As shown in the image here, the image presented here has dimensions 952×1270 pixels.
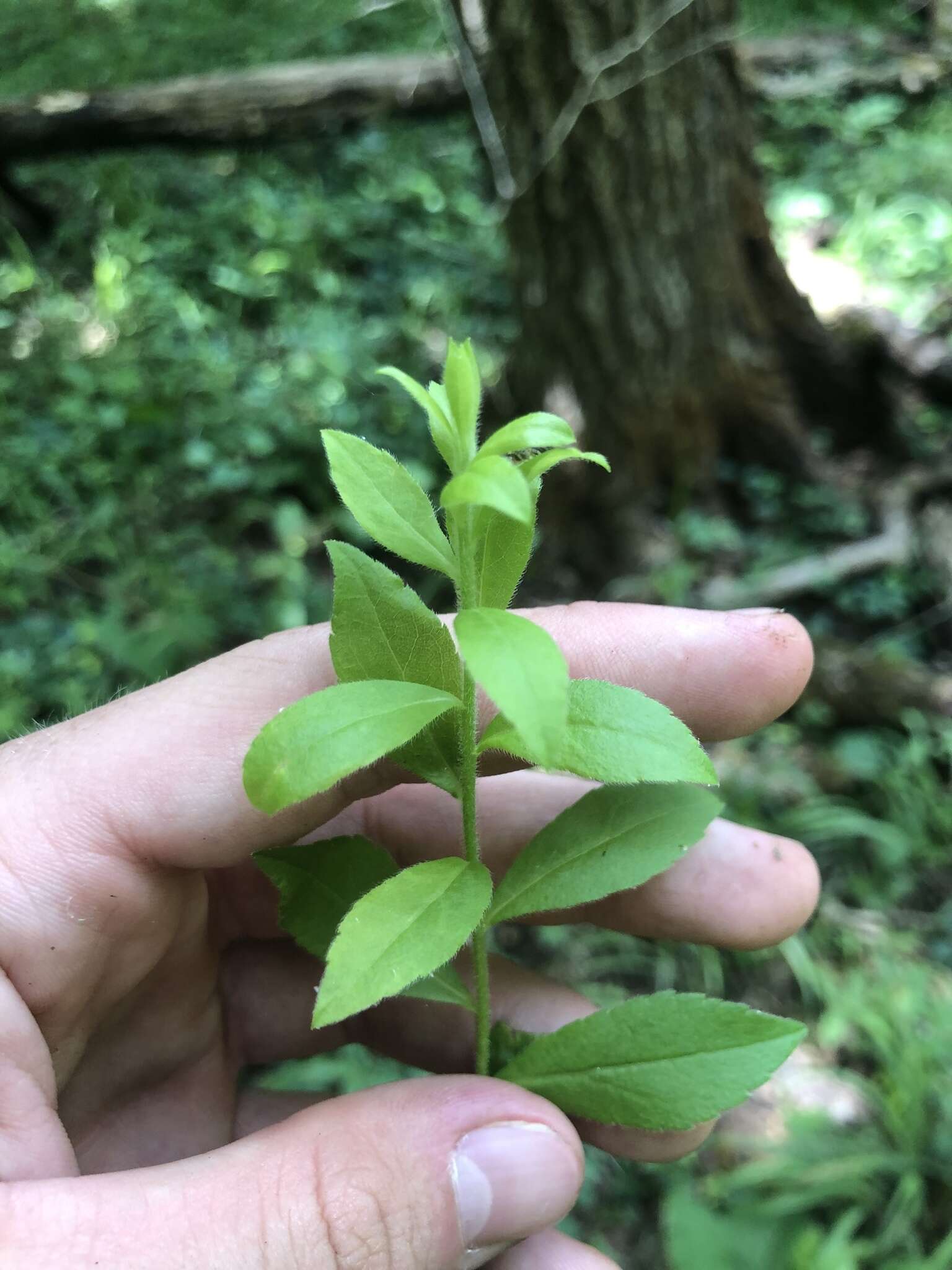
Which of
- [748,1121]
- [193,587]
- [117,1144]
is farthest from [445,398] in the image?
[193,587]

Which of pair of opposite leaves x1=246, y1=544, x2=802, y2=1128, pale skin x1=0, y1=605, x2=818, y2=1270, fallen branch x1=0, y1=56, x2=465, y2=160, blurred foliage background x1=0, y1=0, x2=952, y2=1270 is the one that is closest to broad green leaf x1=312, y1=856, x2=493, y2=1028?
pair of opposite leaves x1=246, y1=544, x2=802, y2=1128

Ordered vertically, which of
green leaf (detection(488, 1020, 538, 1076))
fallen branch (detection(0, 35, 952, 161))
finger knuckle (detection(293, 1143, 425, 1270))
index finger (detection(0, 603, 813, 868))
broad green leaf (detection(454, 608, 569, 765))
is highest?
fallen branch (detection(0, 35, 952, 161))

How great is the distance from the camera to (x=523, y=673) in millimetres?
935

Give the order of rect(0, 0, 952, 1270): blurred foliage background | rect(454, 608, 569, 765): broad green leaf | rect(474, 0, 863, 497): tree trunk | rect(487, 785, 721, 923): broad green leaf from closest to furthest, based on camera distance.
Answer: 1. rect(454, 608, 569, 765): broad green leaf
2. rect(487, 785, 721, 923): broad green leaf
3. rect(0, 0, 952, 1270): blurred foliage background
4. rect(474, 0, 863, 497): tree trunk

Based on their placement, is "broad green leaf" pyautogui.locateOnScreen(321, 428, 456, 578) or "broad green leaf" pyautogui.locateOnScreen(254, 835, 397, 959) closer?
"broad green leaf" pyautogui.locateOnScreen(321, 428, 456, 578)

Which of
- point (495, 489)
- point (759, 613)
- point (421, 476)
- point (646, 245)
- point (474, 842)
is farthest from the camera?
point (421, 476)

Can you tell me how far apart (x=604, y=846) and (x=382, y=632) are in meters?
0.42

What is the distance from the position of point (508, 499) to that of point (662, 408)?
2.96m

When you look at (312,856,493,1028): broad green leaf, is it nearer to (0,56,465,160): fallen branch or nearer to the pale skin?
the pale skin

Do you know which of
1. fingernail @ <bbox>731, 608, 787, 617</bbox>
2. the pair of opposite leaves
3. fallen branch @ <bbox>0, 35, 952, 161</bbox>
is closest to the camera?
the pair of opposite leaves

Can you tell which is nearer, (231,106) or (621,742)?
(621,742)

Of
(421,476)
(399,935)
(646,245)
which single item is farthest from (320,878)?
(646,245)

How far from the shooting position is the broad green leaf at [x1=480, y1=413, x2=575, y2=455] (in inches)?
39.9

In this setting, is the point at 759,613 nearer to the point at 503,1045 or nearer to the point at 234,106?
the point at 503,1045
